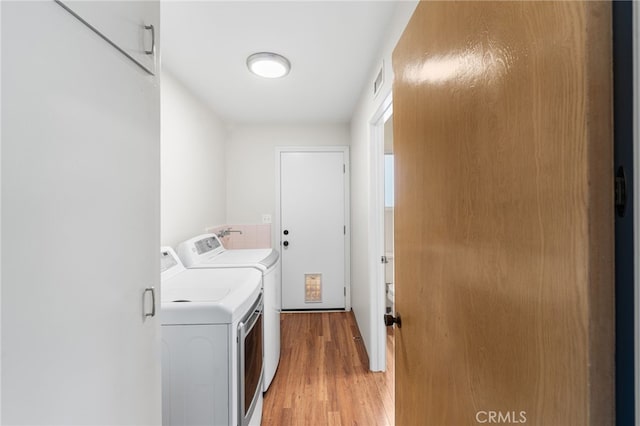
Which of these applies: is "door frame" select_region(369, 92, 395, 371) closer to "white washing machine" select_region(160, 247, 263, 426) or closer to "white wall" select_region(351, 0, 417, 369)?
"white wall" select_region(351, 0, 417, 369)

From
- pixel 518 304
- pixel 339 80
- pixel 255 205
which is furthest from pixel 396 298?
pixel 255 205

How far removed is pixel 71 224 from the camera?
57 cm

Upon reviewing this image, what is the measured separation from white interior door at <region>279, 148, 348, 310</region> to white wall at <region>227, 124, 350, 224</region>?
158 mm

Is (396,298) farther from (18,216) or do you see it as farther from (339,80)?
(339,80)

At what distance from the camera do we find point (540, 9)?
41cm

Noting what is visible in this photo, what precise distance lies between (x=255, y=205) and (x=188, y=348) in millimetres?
2169

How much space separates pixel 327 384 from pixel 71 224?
1.90m

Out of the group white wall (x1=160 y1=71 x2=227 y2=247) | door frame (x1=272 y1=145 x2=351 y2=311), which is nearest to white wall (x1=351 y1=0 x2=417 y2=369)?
door frame (x1=272 y1=145 x2=351 y2=311)

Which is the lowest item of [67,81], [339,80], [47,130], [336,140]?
[47,130]

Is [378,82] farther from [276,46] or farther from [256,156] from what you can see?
[256,156]

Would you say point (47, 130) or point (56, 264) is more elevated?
point (47, 130)

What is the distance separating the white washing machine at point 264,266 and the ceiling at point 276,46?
1327 millimetres

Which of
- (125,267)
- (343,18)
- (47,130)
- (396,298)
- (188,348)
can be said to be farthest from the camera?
(343,18)

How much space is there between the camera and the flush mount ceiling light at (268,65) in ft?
5.83
